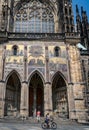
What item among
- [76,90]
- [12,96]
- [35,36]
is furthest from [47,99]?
[35,36]

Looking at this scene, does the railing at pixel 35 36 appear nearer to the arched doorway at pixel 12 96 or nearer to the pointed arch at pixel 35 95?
the pointed arch at pixel 35 95

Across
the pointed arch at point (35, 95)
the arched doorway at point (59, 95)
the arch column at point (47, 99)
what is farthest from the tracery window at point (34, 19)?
the arch column at point (47, 99)

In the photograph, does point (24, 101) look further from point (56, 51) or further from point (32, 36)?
point (32, 36)

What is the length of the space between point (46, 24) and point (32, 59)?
23.8 feet

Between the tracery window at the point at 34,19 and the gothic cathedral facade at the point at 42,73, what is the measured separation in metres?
2.20

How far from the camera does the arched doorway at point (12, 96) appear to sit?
61.1 feet

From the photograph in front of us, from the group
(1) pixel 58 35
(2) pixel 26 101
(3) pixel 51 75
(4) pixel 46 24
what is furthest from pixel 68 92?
(4) pixel 46 24

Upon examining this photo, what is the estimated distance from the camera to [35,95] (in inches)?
803

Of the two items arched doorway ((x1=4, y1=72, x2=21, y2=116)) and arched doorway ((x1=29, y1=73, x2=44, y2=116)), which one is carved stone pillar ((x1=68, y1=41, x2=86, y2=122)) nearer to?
arched doorway ((x1=29, y1=73, x2=44, y2=116))

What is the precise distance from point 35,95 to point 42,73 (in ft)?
9.21

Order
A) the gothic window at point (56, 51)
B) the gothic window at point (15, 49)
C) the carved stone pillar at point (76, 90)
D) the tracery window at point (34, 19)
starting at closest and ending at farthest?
the carved stone pillar at point (76, 90) < the gothic window at point (15, 49) < the gothic window at point (56, 51) < the tracery window at point (34, 19)

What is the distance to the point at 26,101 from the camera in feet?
Answer: 58.7

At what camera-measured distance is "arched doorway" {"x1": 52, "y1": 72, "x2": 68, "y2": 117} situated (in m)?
19.0

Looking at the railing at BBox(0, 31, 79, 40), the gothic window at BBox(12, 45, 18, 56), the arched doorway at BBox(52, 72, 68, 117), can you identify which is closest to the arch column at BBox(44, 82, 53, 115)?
the arched doorway at BBox(52, 72, 68, 117)
